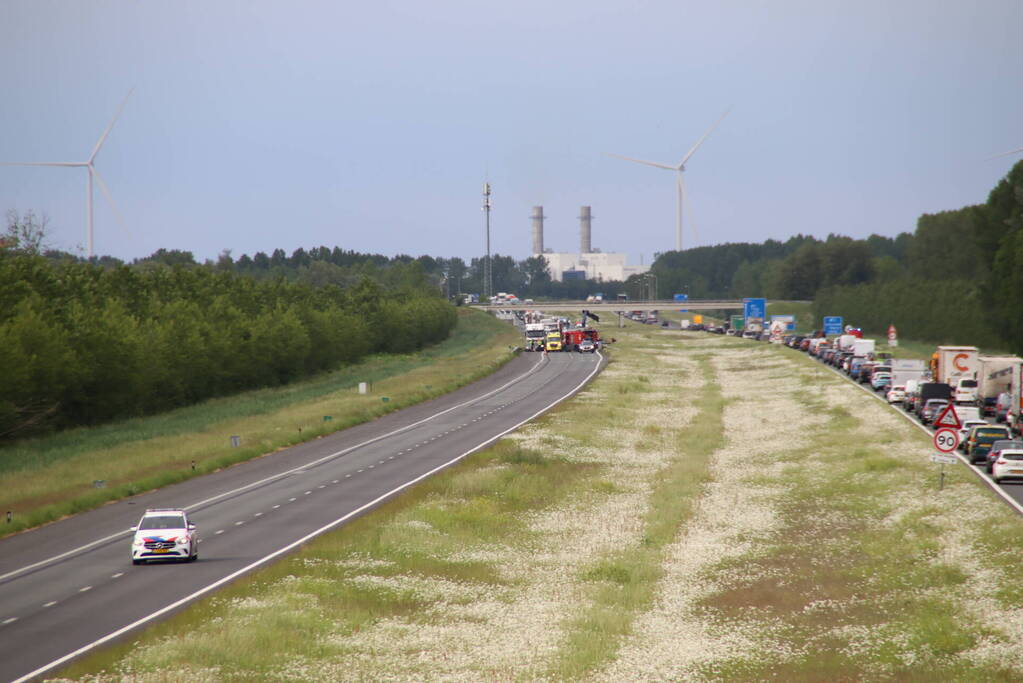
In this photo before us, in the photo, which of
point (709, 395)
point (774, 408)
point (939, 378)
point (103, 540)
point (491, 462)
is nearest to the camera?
point (103, 540)

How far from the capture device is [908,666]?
27078mm

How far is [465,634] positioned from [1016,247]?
320 ft

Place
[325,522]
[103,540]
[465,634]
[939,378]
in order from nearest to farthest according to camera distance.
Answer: [465,634] < [103,540] < [325,522] < [939,378]

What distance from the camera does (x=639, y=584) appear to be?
116ft

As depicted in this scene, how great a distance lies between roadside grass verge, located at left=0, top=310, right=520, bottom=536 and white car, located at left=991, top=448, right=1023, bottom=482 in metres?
38.5

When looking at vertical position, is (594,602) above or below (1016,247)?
below

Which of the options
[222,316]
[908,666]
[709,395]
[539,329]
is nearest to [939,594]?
[908,666]

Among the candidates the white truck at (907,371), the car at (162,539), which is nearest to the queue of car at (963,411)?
the white truck at (907,371)

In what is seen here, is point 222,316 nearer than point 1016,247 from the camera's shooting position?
No

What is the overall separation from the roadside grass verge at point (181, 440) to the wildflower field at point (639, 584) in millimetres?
13763

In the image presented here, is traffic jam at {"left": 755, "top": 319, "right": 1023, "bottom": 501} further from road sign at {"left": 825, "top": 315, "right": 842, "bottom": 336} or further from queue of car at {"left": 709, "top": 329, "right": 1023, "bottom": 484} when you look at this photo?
road sign at {"left": 825, "top": 315, "right": 842, "bottom": 336}

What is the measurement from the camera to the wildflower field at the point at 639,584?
26984mm

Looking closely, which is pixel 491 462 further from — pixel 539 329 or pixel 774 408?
pixel 539 329

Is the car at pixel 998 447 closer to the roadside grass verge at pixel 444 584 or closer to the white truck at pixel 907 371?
the roadside grass verge at pixel 444 584
